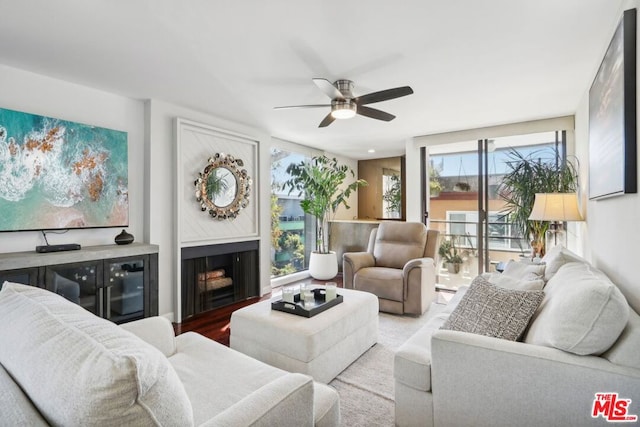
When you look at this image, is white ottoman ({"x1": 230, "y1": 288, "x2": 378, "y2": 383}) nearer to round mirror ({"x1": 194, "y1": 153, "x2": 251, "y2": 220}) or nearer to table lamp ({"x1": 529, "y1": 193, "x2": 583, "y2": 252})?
round mirror ({"x1": 194, "y1": 153, "x2": 251, "y2": 220})

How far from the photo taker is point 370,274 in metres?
3.78

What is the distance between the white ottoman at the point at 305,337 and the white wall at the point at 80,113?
5.75ft

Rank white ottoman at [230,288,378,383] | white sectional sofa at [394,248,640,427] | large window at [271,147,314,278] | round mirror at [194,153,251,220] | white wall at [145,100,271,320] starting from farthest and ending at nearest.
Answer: large window at [271,147,314,278] → round mirror at [194,153,251,220] → white wall at [145,100,271,320] → white ottoman at [230,288,378,383] → white sectional sofa at [394,248,640,427]

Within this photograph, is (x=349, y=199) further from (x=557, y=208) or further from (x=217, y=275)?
(x=557, y=208)

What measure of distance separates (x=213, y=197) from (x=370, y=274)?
2.10 meters

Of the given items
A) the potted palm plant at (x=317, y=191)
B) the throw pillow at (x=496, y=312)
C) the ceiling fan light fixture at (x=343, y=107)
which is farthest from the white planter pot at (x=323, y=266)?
the throw pillow at (x=496, y=312)

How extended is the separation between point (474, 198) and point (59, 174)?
4909 millimetres

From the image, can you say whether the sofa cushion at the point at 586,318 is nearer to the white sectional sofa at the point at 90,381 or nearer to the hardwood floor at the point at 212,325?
the white sectional sofa at the point at 90,381

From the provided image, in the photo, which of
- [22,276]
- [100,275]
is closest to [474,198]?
[100,275]

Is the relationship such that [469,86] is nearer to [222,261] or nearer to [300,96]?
[300,96]

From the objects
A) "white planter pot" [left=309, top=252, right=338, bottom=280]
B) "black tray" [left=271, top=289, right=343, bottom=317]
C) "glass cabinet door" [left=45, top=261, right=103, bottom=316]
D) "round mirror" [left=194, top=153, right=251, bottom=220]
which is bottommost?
"white planter pot" [left=309, top=252, right=338, bottom=280]

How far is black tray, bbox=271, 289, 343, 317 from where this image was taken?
7.61ft

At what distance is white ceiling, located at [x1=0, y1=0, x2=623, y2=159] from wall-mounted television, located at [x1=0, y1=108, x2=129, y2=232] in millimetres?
468

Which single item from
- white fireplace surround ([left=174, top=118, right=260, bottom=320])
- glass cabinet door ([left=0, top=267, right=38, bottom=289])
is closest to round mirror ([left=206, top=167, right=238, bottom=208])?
white fireplace surround ([left=174, top=118, right=260, bottom=320])
